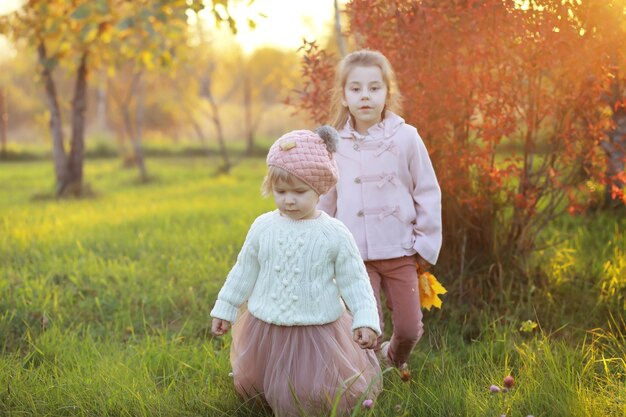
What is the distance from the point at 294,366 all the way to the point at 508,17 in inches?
94.4

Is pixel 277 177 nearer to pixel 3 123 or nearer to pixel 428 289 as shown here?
pixel 428 289

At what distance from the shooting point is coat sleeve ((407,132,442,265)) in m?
3.44

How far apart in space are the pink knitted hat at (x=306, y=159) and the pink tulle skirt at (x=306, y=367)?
585mm

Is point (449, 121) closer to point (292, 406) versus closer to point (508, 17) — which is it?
point (508, 17)

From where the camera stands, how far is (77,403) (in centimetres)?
310

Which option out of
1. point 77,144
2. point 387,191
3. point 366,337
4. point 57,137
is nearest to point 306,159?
point 366,337

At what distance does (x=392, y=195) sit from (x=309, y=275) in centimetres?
89

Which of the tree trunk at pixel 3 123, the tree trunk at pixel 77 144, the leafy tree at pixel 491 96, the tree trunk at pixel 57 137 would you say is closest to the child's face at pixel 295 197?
the leafy tree at pixel 491 96

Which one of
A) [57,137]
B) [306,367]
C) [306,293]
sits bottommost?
[306,367]

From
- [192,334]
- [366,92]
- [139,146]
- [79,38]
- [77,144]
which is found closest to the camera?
[366,92]

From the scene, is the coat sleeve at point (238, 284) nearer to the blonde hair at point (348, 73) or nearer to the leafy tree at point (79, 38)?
the blonde hair at point (348, 73)

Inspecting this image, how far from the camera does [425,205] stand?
136 inches

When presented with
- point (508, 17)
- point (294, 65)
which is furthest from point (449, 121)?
point (294, 65)

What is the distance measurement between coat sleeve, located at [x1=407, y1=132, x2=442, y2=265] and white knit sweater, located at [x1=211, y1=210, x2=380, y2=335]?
72 centimetres
